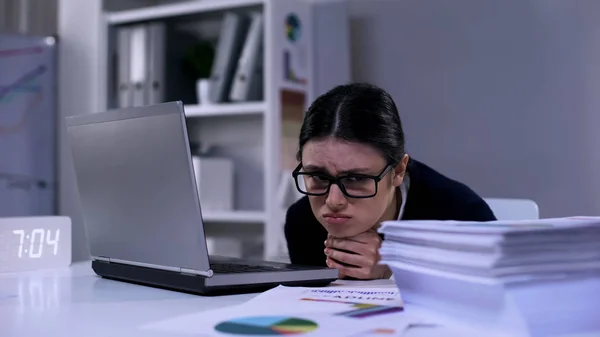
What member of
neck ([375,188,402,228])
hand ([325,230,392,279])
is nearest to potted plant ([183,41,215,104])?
neck ([375,188,402,228])

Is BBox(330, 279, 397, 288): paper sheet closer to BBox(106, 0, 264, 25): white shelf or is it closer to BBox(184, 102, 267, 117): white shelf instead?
BBox(184, 102, 267, 117): white shelf

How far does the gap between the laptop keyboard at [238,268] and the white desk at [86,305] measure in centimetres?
6

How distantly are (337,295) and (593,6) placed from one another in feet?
5.85

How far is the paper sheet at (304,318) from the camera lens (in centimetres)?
72

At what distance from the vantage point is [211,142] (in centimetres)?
311

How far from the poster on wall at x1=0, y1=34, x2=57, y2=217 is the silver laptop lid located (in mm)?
2030

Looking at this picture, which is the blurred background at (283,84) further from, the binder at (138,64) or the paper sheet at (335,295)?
the paper sheet at (335,295)

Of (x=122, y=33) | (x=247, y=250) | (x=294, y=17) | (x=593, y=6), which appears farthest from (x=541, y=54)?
(x=122, y=33)

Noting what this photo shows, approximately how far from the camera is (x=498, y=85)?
2.49 metres

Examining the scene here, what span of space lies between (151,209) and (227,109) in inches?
68.2

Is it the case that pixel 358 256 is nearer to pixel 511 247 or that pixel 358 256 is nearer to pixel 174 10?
pixel 511 247

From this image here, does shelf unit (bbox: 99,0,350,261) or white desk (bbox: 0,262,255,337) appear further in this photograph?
shelf unit (bbox: 99,0,350,261)

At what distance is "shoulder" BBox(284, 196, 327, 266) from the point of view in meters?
1.72

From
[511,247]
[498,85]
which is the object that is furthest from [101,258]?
[498,85]
